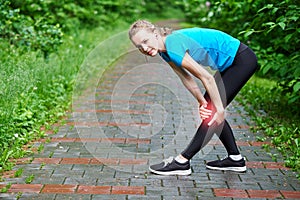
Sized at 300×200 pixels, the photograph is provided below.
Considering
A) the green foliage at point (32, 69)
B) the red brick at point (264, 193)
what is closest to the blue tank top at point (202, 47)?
the red brick at point (264, 193)

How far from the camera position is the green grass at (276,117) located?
495 cm

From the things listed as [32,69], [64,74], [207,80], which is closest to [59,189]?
[207,80]

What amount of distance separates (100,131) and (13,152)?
117cm

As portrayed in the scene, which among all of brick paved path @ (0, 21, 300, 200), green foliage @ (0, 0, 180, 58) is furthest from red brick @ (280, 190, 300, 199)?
green foliage @ (0, 0, 180, 58)

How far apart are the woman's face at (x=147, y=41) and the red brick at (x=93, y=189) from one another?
1.01 m

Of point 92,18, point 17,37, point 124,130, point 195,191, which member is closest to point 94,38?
point 92,18

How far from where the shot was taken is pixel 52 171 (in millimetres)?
4277

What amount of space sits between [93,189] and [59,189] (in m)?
0.24

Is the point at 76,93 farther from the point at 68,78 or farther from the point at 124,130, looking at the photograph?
the point at 124,130

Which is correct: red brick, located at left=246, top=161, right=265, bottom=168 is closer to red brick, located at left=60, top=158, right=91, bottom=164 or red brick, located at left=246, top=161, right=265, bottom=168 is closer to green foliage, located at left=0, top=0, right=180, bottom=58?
red brick, located at left=60, top=158, right=91, bottom=164

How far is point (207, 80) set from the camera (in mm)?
3900

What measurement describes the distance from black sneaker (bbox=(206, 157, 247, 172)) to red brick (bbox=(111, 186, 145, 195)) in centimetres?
76

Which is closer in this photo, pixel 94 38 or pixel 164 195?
pixel 164 195

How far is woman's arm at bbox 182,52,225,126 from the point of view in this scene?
3.84 meters
